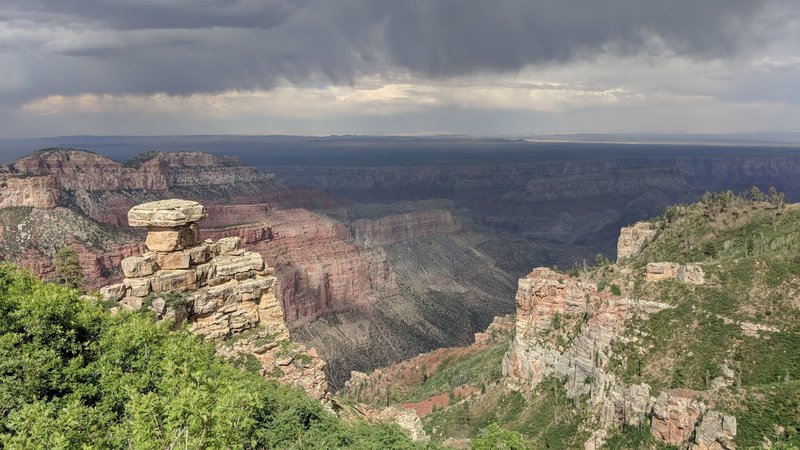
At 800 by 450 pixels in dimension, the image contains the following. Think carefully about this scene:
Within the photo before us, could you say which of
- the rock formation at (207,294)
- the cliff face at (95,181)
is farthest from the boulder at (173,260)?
the cliff face at (95,181)

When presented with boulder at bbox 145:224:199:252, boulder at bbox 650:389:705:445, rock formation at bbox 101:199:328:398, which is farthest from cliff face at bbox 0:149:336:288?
boulder at bbox 650:389:705:445

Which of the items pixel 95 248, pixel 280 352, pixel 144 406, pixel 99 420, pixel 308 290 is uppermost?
pixel 144 406

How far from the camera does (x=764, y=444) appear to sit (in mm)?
36531

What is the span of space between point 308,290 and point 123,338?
12214 cm

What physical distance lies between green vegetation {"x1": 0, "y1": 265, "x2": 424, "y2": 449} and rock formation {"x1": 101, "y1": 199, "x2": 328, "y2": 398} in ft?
16.6

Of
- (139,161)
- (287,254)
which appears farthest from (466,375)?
(139,161)

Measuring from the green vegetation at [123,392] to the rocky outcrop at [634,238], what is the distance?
75.5 m

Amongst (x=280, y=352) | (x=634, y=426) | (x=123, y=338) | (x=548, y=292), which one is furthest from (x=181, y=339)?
(x=548, y=292)

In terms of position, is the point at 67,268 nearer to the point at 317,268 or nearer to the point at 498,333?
the point at 498,333

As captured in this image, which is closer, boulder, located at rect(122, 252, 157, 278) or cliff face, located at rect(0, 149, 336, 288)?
boulder, located at rect(122, 252, 157, 278)

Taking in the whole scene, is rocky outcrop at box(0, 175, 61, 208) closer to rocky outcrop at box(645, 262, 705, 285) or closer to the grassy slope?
the grassy slope

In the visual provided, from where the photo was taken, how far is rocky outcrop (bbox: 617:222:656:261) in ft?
310

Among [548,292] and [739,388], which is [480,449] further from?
[548,292]

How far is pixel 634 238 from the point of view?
97.1 metres
